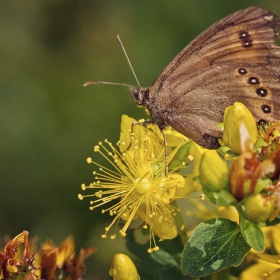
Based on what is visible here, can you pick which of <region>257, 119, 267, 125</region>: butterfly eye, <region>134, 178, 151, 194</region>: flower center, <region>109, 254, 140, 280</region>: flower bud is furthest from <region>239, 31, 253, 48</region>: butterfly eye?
<region>109, 254, 140, 280</region>: flower bud

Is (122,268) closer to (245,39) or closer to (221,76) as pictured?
(221,76)

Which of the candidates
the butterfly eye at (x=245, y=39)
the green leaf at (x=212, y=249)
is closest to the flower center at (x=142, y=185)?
the green leaf at (x=212, y=249)

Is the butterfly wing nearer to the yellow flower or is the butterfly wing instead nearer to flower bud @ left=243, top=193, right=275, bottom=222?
the yellow flower

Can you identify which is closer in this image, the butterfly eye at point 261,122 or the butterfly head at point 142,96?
the butterfly eye at point 261,122

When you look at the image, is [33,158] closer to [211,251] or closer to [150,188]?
[150,188]

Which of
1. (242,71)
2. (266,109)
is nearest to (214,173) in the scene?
(266,109)

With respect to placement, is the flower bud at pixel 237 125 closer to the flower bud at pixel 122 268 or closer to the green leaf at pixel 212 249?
the green leaf at pixel 212 249

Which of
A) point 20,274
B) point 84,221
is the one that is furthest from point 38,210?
point 20,274
